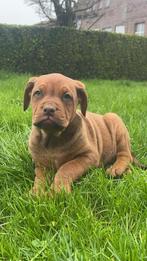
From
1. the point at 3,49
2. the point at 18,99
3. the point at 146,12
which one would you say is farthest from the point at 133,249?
the point at 146,12

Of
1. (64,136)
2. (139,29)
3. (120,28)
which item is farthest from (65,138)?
(120,28)

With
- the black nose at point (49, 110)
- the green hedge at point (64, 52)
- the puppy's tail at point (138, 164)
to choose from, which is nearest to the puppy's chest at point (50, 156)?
the black nose at point (49, 110)

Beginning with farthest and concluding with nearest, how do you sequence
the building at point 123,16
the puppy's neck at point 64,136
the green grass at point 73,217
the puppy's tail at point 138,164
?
the building at point 123,16
the puppy's tail at point 138,164
the puppy's neck at point 64,136
the green grass at point 73,217

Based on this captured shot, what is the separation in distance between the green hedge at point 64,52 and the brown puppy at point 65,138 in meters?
12.2

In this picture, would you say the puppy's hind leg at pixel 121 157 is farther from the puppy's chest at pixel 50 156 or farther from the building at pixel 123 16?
the building at pixel 123 16

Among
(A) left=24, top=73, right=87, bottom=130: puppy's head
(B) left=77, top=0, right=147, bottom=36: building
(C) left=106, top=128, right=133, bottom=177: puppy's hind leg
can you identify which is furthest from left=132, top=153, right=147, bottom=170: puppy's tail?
(B) left=77, top=0, right=147, bottom=36: building

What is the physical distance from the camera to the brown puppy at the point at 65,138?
3.71 meters

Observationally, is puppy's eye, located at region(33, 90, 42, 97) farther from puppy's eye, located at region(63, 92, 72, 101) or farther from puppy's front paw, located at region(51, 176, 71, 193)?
puppy's front paw, located at region(51, 176, 71, 193)

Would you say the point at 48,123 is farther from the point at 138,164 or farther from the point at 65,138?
the point at 138,164

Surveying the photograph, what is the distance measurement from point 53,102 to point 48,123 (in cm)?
17

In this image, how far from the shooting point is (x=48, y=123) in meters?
3.68

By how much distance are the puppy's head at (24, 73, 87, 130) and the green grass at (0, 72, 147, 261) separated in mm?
561

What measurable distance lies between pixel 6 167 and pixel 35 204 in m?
1.03

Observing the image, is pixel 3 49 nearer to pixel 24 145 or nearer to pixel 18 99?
pixel 18 99
